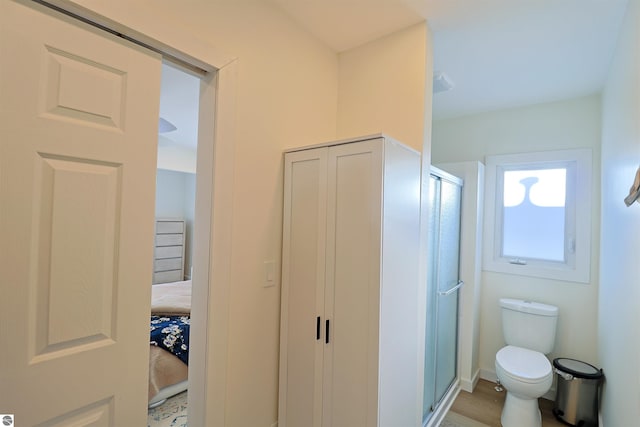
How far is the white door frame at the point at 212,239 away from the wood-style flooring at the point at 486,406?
195cm

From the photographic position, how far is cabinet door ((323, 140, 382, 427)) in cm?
129

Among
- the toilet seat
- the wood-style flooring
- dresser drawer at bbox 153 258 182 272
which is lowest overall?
the wood-style flooring

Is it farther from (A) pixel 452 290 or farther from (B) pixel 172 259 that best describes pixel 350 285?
(B) pixel 172 259

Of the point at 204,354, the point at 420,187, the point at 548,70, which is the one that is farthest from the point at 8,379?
the point at 548,70

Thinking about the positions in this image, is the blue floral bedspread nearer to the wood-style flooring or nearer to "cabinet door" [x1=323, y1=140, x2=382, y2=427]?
"cabinet door" [x1=323, y1=140, x2=382, y2=427]

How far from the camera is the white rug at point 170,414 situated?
6.80 feet

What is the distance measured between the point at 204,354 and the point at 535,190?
116 inches

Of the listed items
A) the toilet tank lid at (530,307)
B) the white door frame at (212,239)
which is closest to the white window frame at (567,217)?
the toilet tank lid at (530,307)

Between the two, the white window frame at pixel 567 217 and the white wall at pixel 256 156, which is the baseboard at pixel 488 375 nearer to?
the white window frame at pixel 567 217

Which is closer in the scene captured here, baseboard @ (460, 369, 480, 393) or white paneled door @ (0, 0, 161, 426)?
white paneled door @ (0, 0, 161, 426)

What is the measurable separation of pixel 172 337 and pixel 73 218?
5.39 feet

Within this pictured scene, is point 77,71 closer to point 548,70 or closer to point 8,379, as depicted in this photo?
point 8,379

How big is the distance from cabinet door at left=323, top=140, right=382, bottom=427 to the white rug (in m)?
1.38

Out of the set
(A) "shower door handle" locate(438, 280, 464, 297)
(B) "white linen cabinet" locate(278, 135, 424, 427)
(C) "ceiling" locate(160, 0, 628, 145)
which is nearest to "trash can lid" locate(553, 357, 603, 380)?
(A) "shower door handle" locate(438, 280, 464, 297)
